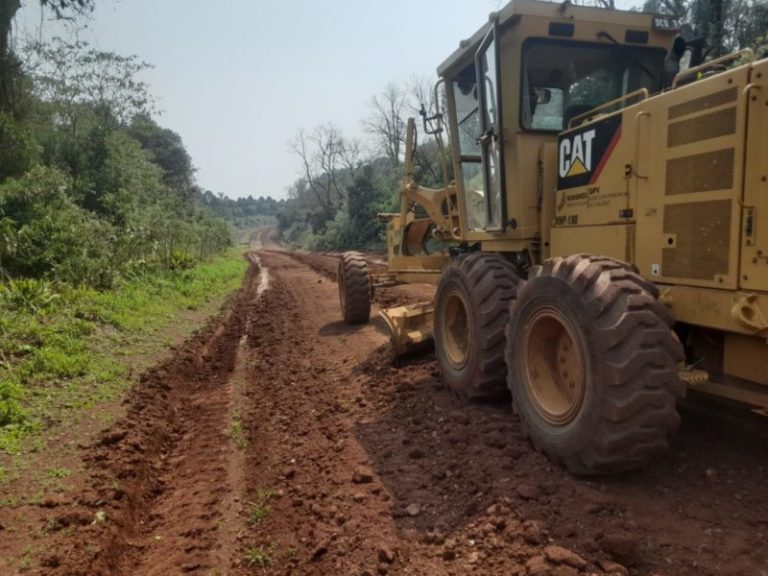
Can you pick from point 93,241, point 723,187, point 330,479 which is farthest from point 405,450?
point 93,241

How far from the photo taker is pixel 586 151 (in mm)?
4176

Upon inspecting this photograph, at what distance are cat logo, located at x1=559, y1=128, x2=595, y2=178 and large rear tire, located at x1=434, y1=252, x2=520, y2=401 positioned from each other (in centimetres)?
91

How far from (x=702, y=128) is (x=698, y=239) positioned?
0.62m

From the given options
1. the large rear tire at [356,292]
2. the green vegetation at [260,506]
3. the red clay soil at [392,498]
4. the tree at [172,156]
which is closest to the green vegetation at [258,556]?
the red clay soil at [392,498]

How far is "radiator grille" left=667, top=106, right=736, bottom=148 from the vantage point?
3117mm

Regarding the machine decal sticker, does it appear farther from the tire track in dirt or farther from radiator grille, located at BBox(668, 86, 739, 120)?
the tire track in dirt

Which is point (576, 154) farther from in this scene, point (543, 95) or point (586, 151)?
point (543, 95)

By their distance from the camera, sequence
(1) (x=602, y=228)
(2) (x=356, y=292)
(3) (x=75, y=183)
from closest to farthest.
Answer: (1) (x=602, y=228), (2) (x=356, y=292), (3) (x=75, y=183)

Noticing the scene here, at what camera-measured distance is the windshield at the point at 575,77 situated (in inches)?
189

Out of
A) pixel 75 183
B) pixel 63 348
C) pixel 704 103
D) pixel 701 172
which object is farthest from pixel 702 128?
pixel 75 183

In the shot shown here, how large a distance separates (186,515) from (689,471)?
10.0ft

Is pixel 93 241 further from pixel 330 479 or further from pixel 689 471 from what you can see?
pixel 689 471

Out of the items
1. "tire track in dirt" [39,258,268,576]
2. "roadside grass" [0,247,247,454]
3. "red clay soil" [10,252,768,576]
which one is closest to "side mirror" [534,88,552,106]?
"red clay soil" [10,252,768,576]

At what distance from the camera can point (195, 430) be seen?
531cm
